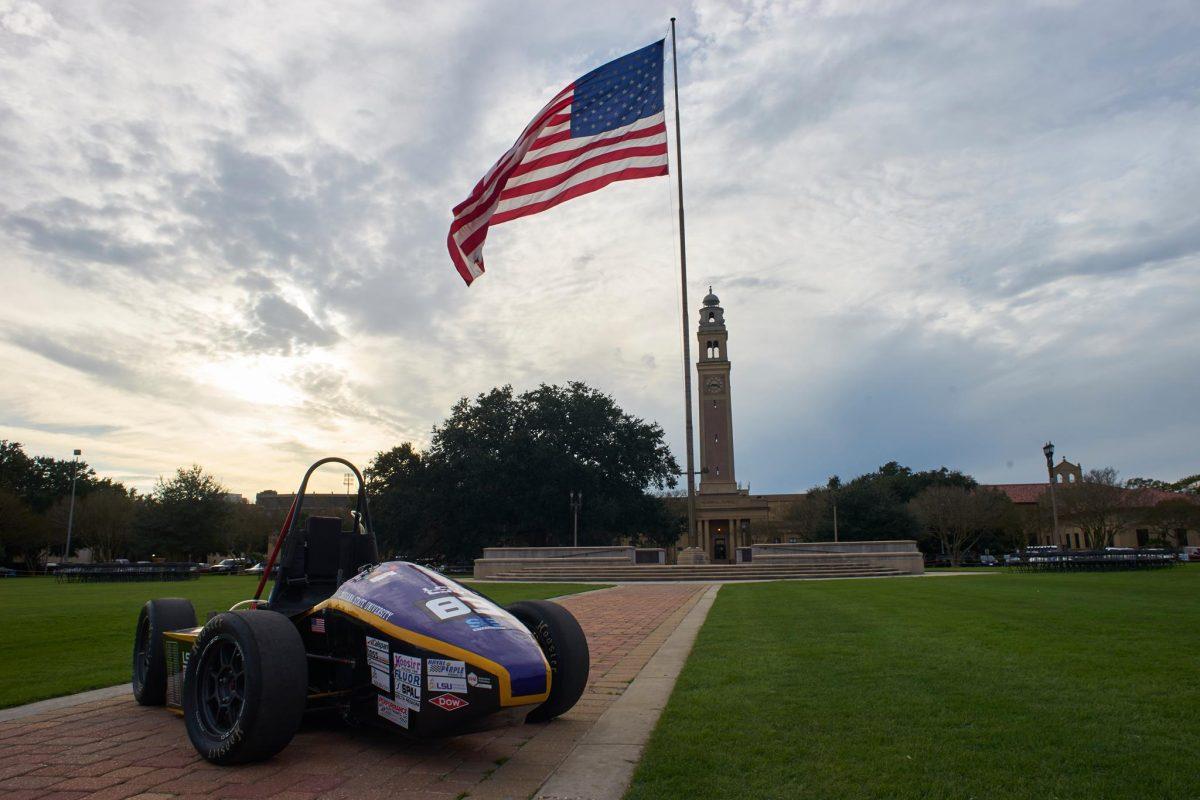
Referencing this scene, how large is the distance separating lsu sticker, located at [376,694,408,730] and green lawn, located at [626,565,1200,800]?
1353 mm

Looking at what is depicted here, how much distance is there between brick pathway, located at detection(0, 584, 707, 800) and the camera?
156 inches

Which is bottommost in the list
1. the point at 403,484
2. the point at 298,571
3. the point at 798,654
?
the point at 798,654

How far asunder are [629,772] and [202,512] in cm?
5948

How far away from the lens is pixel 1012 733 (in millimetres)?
4637

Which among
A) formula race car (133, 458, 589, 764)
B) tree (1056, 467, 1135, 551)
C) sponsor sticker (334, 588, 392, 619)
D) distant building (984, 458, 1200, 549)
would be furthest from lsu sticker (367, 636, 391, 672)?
tree (1056, 467, 1135, 551)

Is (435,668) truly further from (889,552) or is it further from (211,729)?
(889,552)

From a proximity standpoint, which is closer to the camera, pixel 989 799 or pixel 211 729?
pixel 989 799

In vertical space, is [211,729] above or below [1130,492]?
below

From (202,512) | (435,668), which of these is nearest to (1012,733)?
(435,668)

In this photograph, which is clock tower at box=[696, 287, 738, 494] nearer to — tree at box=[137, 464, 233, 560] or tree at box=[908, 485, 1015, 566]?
tree at box=[908, 485, 1015, 566]

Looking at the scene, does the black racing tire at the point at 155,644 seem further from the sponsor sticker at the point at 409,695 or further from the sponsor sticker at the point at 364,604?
the sponsor sticker at the point at 409,695

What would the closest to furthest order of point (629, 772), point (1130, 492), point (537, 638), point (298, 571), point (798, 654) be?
point (629, 772)
point (537, 638)
point (298, 571)
point (798, 654)
point (1130, 492)

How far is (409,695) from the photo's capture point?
4.39m

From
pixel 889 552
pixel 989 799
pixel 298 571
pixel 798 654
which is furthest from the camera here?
pixel 889 552
